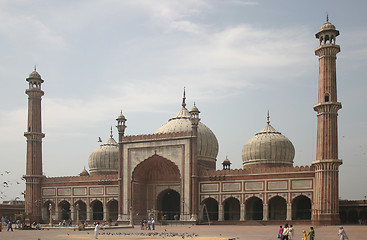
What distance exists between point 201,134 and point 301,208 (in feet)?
30.5

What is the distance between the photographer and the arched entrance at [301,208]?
33688 millimetres

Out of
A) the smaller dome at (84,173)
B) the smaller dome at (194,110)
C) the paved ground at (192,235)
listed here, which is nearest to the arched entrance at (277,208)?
the smaller dome at (194,110)

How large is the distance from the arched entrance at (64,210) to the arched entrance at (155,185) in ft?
21.5

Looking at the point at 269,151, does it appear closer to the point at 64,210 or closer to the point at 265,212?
the point at 265,212

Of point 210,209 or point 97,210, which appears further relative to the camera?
point 97,210

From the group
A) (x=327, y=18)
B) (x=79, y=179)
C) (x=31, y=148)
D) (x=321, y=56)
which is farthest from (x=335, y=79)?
(x=31, y=148)

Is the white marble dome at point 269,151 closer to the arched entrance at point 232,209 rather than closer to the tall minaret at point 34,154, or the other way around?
the arched entrance at point 232,209

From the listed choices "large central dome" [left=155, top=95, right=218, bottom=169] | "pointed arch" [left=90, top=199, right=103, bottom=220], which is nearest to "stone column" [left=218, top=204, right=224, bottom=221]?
"large central dome" [left=155, top=95, right=218, bottom=169]

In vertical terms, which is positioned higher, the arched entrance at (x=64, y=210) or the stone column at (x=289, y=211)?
the stone column at (x=289, y=211)

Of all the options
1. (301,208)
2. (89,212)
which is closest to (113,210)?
(89,212)

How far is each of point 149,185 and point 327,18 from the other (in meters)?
16.8

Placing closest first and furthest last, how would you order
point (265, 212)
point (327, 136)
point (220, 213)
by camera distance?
point (327, 136) → point (265, 212) → point (220, 213)

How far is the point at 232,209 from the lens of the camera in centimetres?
3625

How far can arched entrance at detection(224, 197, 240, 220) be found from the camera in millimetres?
35969
